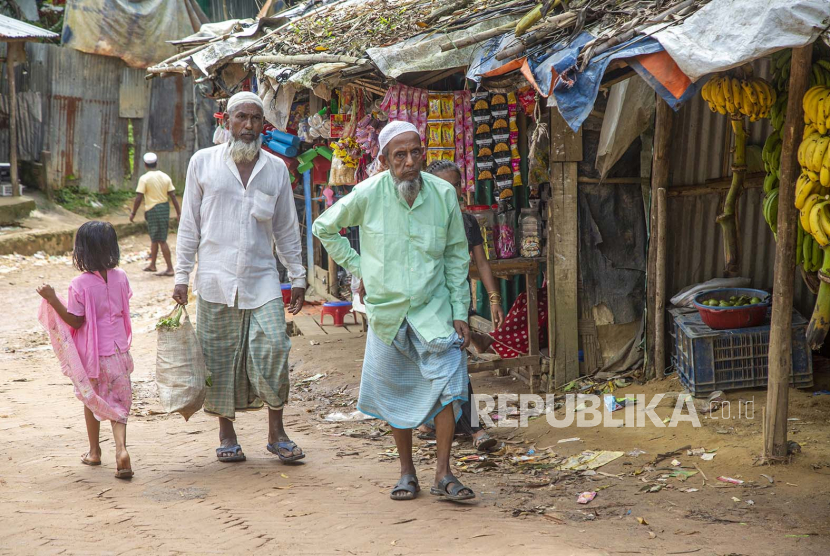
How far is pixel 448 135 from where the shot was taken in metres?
7.72

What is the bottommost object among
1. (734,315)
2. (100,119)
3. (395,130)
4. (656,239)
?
(734,315)

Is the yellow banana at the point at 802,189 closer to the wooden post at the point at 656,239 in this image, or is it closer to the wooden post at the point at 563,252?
the wooden post at the point at 656,239

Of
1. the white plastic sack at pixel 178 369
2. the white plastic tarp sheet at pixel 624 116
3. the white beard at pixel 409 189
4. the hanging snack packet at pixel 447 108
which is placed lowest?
the white plastic sack at pixel 178 369

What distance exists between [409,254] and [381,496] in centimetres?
133

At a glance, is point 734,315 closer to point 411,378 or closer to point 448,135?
point 411,378

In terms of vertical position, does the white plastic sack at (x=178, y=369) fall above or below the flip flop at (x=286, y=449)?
above

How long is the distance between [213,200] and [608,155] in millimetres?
3185

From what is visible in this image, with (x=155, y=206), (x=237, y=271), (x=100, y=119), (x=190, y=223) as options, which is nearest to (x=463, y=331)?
(x=237, y=271)

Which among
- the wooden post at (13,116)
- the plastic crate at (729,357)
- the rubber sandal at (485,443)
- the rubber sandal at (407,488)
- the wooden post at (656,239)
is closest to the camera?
the rubber sandal at (407,488)

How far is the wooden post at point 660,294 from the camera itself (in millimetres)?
6465

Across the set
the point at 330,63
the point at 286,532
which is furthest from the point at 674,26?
the point at 330,63

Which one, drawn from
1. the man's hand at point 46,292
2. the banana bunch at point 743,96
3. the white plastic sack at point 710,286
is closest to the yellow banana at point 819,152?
the banana bunch at point 743,96

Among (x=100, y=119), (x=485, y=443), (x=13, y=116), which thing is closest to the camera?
(x=485, y=443)

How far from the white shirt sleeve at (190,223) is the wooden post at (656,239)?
3.44m
